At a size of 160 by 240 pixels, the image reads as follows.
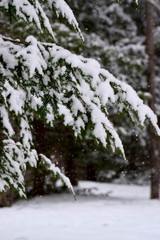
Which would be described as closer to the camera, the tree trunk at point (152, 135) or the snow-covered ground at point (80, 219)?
the snow-covered ground at point (80, 219)

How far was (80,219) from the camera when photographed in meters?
8.57

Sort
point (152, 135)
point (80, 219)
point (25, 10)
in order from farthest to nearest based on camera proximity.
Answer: point (152, 135) < point (80, 219) < point (25, 10)

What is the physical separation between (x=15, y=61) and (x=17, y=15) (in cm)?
44

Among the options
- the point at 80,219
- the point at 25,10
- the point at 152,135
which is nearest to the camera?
the point at 25,10

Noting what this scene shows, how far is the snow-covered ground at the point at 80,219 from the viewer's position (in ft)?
22.1

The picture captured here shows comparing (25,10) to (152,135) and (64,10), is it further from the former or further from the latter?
(152,135)

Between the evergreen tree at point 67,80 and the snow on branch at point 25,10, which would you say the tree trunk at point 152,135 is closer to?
the evergreen tree at point 67,80

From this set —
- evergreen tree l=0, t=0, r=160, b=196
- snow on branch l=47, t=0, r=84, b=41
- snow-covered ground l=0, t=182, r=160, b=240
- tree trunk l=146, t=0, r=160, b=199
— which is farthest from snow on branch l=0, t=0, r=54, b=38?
tree trunk l=146, t=0, r=160, b=199

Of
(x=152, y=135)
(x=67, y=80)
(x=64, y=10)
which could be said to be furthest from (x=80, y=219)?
(x=64, y=10)

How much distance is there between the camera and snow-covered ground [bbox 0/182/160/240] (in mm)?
6732

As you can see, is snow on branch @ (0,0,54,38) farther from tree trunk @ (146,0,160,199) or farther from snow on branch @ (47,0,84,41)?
tree trunk @ (146,0,160,199)

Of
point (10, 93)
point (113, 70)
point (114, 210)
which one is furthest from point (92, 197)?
point (10, 93)

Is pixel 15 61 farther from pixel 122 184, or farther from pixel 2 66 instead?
pixel 122 184

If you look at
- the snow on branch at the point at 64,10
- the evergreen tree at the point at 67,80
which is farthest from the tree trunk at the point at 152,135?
the snow on branch at the point at 64,10
